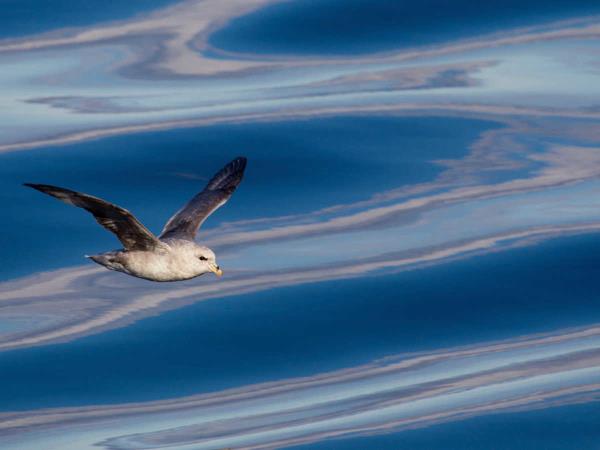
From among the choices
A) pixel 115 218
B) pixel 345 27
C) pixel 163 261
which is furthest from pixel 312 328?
pixel 345 27

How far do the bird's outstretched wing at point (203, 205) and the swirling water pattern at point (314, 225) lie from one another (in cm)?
189

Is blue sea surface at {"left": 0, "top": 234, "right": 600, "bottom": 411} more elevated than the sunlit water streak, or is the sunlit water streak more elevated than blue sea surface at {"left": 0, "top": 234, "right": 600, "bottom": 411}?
blue sea surface at {"left": 0, "top": 234, "right": 600, "bottom": 411}

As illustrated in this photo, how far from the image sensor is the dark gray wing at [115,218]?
906cm

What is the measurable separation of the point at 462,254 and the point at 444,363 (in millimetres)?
2358

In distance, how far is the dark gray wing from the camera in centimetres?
906

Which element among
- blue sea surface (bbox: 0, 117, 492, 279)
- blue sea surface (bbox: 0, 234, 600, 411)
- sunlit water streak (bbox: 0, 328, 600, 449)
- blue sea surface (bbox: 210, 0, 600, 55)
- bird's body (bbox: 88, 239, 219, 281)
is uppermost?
blue sea surface (bbox: 210, 0, 600, 55)

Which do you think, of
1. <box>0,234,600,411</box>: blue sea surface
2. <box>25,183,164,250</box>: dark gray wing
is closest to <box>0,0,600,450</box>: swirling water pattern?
<box>0,234,600,411</box>: blue sea surface

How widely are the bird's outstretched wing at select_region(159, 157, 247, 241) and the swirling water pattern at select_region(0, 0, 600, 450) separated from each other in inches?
74.2

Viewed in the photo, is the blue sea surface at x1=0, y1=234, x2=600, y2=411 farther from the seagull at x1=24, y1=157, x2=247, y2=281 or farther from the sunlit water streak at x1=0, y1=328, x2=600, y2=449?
the seagull at x1=24, y1=157, x2=247, y2=281

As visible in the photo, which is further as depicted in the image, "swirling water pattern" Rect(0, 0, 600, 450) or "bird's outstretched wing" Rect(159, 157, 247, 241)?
"swirling water pattern" Rect(0, 0, 600, 450)

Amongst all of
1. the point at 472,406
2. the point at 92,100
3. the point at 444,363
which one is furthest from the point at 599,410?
the point at 92,100

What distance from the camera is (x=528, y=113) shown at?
1845 centimetres

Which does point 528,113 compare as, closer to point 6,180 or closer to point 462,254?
point 462,254

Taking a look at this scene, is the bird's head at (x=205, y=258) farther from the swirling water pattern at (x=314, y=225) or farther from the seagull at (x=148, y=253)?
the swirling water pattern at (x=314, y=225)
